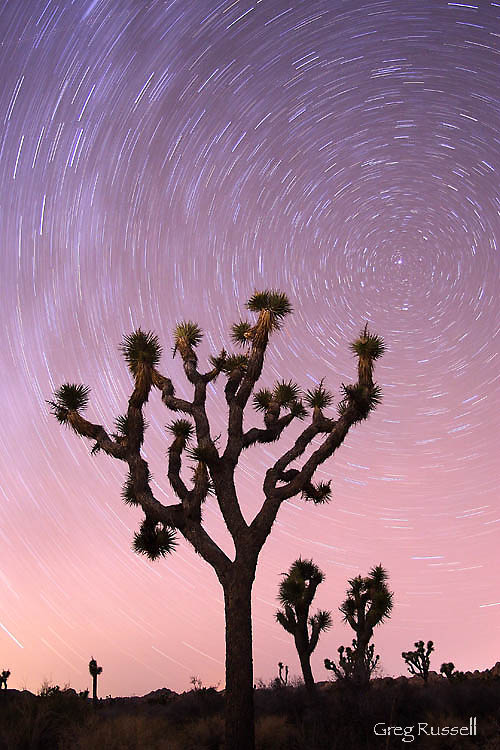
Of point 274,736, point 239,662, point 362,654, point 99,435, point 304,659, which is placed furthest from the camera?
point 362,654

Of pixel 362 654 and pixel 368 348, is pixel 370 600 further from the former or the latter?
pixel 368 348

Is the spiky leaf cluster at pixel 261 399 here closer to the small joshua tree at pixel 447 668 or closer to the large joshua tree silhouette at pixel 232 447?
the large joshua tree silhouette at pixel 232 447

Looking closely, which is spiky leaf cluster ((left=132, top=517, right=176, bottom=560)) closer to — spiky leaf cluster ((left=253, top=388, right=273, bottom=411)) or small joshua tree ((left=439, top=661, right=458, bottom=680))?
spiky leaf cluster ((left=253, top=388, right=273, bottom=411))

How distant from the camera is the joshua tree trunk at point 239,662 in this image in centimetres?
995

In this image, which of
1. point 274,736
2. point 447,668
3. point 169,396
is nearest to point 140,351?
point 169,396

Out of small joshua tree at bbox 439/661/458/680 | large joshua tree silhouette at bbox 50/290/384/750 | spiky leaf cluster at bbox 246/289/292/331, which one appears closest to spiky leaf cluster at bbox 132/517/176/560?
large joshua tree silhouette at bbox 50/290/384/750

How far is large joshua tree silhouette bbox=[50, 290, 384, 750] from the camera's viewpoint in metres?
10.6

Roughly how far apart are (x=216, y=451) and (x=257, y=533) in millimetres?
1815

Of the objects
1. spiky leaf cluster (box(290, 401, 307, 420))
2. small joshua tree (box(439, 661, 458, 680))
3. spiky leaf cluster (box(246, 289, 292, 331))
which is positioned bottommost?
small joshua tree (box(439, 661, 458, 680))

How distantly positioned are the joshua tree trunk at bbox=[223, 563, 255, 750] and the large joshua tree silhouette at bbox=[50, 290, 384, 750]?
0.02 metres

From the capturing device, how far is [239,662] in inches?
408

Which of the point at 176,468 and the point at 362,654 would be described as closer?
the point at 176,468

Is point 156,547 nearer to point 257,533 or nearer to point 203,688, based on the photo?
point 257,533

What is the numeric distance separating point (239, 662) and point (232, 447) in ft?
13.4
